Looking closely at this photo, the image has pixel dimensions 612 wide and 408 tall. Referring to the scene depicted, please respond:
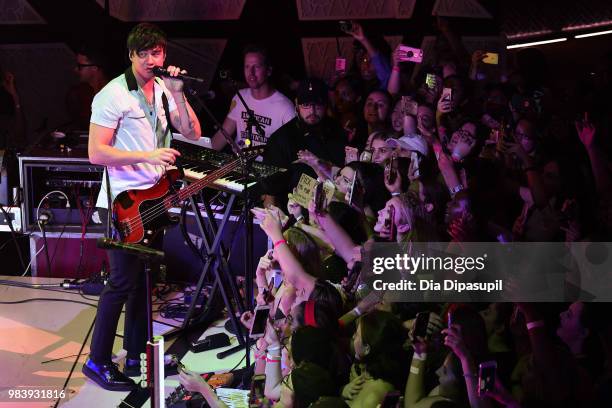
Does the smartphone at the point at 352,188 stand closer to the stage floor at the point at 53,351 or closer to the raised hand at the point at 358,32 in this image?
the stage floor at the point at 53,351

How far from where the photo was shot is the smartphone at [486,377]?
2551mm

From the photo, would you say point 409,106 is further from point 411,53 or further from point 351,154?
point 411,53

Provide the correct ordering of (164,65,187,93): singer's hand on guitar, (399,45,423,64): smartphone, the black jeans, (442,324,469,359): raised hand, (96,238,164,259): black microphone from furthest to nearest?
(399,45,423,64): smartphone → the black jeans → (164,65,187,93): singer's hand on guitar → (96,238,164,259): black microphone → (442,324,469,359): raised hand

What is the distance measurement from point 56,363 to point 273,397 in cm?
193

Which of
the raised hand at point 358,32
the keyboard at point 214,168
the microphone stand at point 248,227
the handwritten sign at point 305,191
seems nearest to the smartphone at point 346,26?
the raised hand at point 358,32

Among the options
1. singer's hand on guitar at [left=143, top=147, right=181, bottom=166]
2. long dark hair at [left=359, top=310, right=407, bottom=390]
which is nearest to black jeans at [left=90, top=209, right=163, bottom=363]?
singer's hand on guitar at [left=143, top=147, right=181, bottom=166]

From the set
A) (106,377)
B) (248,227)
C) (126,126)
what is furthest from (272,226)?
(106,377)

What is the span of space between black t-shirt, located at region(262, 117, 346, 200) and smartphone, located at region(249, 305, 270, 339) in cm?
148

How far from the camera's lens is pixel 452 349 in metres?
2.85

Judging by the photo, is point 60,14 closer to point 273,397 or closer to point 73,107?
point 73,107

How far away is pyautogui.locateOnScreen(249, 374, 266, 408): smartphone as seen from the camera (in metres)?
3.59

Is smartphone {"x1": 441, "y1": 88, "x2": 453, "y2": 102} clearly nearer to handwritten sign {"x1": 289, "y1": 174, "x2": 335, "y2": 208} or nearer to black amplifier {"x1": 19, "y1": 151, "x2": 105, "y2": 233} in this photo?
handwritten sign {"x1": 289, "y1": 174, "x2": 335, "y2": 208}

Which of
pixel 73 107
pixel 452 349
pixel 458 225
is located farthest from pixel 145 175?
pixel 73 107

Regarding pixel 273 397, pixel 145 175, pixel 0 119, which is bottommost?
pixel 273 397
